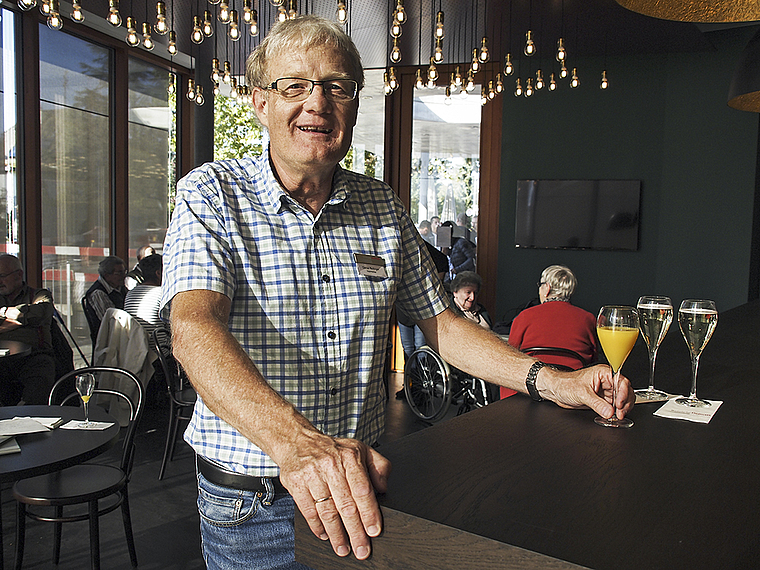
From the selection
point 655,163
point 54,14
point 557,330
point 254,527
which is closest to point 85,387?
point 54,14

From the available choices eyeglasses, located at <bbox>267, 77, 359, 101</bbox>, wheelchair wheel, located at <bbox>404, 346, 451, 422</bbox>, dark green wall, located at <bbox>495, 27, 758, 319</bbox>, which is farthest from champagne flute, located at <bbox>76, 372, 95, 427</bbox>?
dark green wall, located at <bbox>495, 27, 758, 319</bbox>

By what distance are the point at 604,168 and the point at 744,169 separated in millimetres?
1359

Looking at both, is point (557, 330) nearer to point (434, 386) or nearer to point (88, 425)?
point (434, 386)

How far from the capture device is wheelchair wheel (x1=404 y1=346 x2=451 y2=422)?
5.28m

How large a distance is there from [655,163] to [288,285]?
672cm

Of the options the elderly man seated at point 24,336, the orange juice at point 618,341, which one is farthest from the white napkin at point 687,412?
the elderly man seated at point 24,336

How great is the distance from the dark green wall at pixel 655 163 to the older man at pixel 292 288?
19.9ft

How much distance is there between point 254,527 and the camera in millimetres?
1239

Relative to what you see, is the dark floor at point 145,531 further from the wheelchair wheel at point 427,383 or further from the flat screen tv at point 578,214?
the flat screen tv at point 578,214

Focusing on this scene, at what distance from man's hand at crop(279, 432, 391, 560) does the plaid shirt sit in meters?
0.46

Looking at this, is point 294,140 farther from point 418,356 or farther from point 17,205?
point 17,205

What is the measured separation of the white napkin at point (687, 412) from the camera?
1155 mm

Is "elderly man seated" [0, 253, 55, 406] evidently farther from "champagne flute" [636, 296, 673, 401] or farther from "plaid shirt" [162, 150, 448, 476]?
"champagne flute" [636, 296, 673, 401]

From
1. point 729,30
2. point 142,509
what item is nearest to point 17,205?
point 142,509
